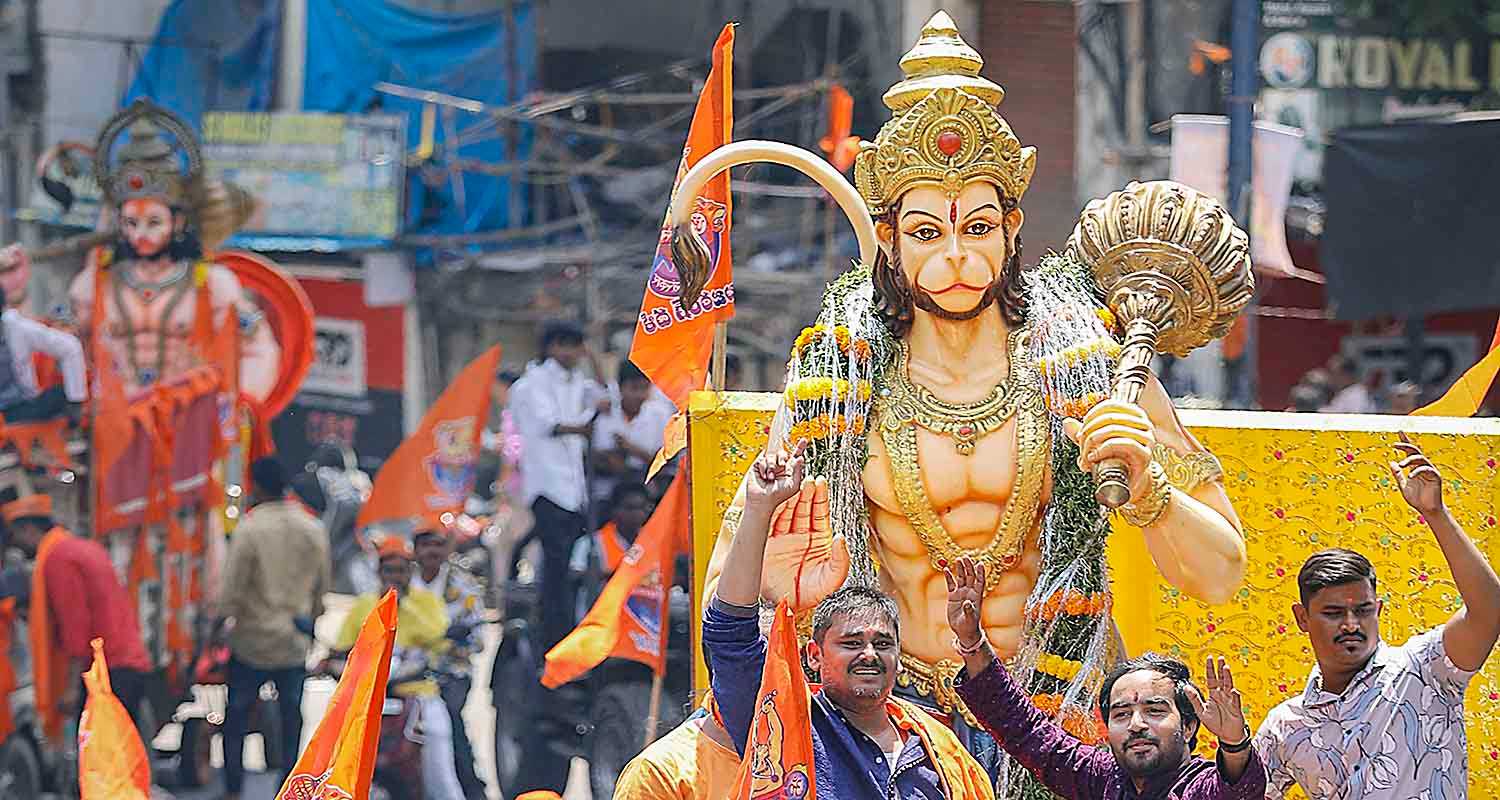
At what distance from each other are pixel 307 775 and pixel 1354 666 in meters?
2.01

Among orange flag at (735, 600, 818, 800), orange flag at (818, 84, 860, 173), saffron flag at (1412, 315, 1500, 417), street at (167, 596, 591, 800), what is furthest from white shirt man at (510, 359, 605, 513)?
orange flag at (735, 600, 818, 800)

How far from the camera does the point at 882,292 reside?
4.65 m

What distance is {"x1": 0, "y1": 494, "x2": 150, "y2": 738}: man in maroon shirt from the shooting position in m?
7.96

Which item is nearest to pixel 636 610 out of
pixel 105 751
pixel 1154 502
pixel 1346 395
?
pixel 105 751

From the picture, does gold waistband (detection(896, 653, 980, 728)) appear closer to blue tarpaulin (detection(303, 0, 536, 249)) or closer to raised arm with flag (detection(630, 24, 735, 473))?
raised arm with flag (detection(630, 24, 735, 473))

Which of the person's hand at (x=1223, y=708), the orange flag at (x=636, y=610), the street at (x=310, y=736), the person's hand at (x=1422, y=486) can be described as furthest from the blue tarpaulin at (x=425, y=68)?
the person's hand at (x=1223, y=708)

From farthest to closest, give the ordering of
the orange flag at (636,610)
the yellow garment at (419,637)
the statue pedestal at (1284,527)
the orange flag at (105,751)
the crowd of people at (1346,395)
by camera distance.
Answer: the crowd of people at (1346,395) → the yellow garment at (419,637) → the orange flag at (636,610) → the orange flag at (105,751) → the statue pedestal at (1284,527)

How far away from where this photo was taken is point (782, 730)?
377 cm

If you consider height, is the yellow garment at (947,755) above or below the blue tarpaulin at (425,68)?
below

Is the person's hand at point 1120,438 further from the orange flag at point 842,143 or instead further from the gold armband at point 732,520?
the orange flag at point 842,143

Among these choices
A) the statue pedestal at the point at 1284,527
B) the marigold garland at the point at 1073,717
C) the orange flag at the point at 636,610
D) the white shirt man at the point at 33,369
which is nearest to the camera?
the marigold garland at the point at 1073,717

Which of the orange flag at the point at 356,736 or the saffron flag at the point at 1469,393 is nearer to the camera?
the orange flag at the point at 356,736

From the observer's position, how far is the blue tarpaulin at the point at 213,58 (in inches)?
583

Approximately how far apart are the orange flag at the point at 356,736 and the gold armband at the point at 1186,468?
5.10 ft
